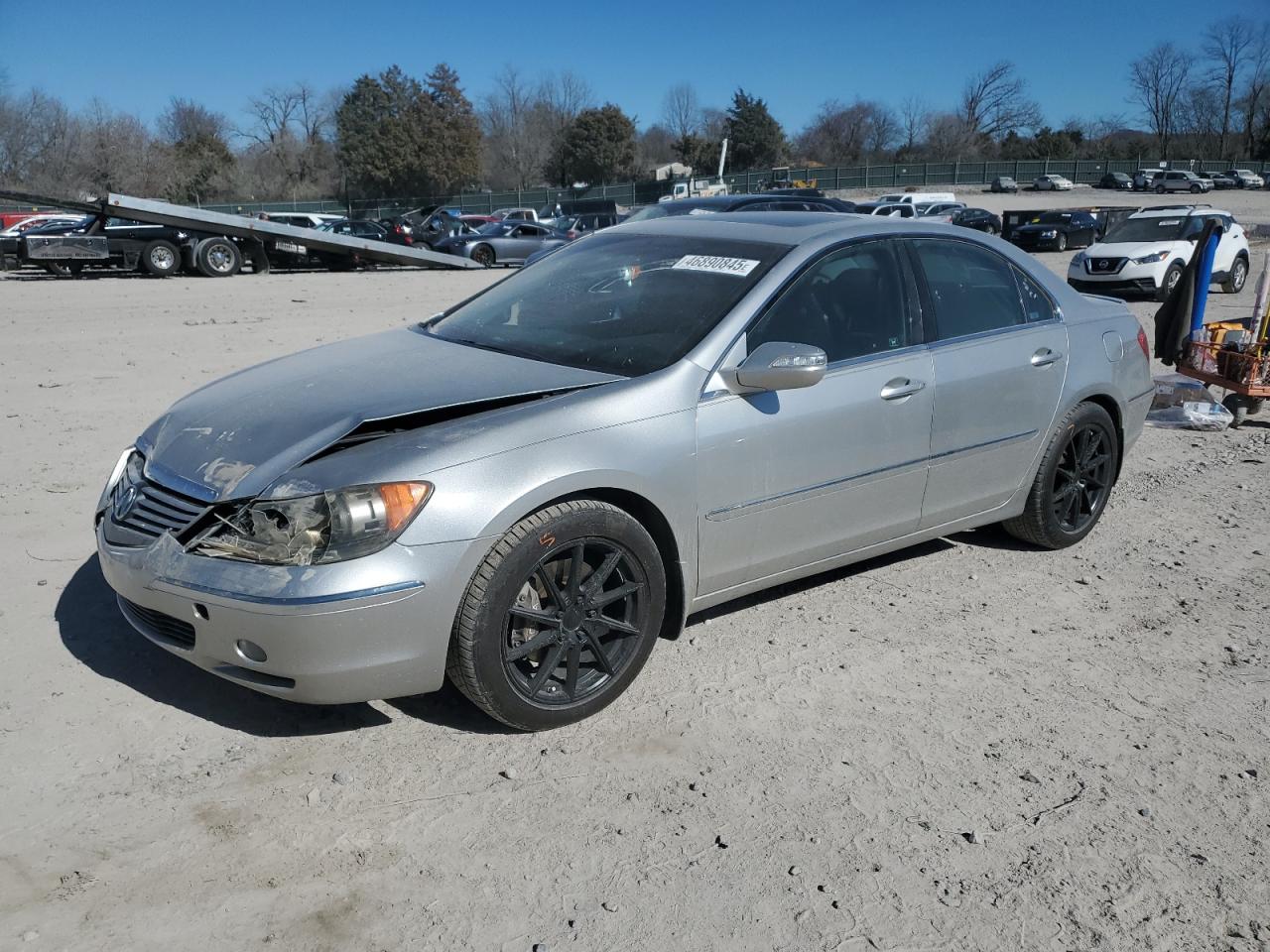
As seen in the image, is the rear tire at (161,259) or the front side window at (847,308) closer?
the front side window at (847,308)

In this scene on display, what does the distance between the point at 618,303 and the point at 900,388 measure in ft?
3.92

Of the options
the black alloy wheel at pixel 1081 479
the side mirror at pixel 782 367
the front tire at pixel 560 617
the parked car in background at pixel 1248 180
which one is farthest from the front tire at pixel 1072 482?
the parked car in background at pixel 1248 180

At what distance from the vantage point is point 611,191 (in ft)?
205

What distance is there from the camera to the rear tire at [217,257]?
20.9 metres

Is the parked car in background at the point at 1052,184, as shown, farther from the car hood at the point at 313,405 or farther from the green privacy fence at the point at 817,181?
the car hood at the point at 313,405

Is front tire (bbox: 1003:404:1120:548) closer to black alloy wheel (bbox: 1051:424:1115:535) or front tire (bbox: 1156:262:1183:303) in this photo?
black alloy wheel (bbox: 1051:424:1115:535)

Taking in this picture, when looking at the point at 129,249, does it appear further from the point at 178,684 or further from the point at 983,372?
the point at 983,372

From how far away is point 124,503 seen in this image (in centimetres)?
357

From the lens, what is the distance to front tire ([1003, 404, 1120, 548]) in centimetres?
496

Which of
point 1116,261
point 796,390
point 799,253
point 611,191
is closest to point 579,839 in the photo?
point 796,390

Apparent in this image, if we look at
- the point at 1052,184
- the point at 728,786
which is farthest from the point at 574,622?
the point at 1052,184

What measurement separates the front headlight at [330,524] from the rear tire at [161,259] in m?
19.9

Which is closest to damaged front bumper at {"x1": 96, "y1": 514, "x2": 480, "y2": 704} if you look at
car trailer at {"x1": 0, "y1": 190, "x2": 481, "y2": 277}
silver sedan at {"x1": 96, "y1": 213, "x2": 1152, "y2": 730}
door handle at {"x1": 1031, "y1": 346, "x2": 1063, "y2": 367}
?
silver sedan at {"x1": 96, "y1": 213, "x2": 1152, "y2": 730}

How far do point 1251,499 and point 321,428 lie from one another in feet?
17.8
